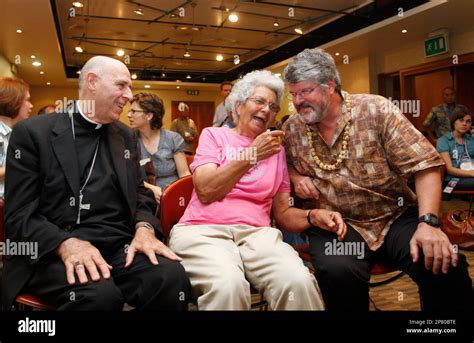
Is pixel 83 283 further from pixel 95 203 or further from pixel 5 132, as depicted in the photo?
pixel 5 132

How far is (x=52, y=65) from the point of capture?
11.3m

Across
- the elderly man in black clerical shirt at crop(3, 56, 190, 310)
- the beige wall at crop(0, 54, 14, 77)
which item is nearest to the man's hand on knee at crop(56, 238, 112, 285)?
the elderly man in black clerical shirt at crop(3, 56, 190, 310)

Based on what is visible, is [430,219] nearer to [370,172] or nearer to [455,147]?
[370,172]

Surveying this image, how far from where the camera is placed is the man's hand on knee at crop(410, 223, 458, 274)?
1612mm

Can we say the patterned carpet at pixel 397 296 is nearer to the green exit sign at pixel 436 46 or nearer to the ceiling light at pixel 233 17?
the green exit sign at pixel 436 46

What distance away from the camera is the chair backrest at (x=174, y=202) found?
2012 mm

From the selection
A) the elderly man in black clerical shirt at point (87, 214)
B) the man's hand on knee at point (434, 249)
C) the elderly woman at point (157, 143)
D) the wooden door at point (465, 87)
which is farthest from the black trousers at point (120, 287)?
the wooden door at point (465, 87)

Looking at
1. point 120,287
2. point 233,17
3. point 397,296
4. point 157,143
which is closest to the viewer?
point 120,287

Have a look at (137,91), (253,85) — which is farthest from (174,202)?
(137,91)

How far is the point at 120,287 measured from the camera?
1.62 metres

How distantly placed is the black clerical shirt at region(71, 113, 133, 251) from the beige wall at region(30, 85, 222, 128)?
44.9 ft

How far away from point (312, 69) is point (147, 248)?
1.04m

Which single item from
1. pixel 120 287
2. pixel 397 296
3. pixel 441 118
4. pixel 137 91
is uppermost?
pixel 137 91

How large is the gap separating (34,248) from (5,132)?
1.72 m
